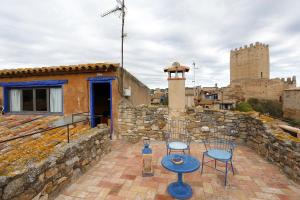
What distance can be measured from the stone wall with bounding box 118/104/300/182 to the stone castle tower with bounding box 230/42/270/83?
38.4 metres

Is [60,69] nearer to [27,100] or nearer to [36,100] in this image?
[36,100]

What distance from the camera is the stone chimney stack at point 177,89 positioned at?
700cm

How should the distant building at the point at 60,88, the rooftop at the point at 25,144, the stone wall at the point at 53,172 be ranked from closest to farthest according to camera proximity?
the stone wall at the point at 53,172 → the rooftop at the point at 25,144 → the distant building at the point at 60,88

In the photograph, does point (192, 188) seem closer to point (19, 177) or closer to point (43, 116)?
point (19, 177)

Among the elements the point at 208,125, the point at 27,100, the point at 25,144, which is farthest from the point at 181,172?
the point at 27,100

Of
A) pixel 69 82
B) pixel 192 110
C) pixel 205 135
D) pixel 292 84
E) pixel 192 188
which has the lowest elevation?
pixel 192 188

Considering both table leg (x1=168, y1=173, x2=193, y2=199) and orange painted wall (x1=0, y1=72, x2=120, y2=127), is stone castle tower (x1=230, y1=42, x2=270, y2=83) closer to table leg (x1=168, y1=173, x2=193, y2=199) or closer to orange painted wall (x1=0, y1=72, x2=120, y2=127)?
orange painted wall (x1=0, y1=72, x2=120, y2=127)

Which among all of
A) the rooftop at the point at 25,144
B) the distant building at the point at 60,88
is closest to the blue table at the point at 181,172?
the rooftop at the point at 25,144

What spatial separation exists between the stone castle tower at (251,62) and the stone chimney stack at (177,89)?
126ft

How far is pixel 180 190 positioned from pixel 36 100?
26.7ft

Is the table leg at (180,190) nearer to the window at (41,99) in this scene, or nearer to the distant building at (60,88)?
the distant building at (60,88)

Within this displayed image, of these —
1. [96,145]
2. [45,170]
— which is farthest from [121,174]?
[45,170]

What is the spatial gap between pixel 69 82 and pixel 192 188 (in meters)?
6.68

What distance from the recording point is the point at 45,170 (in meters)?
2.96
